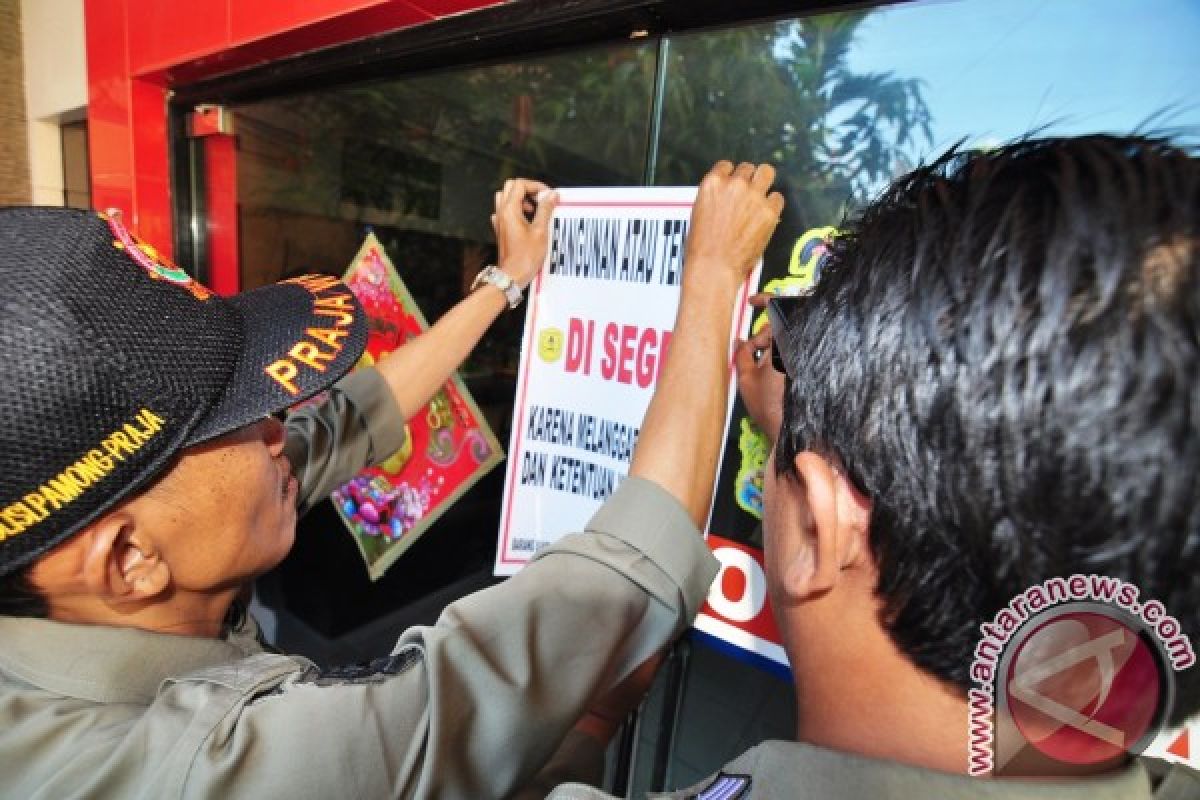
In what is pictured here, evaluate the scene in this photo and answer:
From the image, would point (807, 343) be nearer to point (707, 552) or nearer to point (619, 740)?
point (707, 552)

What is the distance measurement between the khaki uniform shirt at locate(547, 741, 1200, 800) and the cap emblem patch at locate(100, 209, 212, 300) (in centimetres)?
69

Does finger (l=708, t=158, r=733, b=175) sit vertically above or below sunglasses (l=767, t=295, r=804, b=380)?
above

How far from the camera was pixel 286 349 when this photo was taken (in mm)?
767

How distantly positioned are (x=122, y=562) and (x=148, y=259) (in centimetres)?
34

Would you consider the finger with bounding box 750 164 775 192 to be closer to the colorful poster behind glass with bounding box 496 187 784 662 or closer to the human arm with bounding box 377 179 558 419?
the colorful poster behind glass with bounding box 496 187 784 662

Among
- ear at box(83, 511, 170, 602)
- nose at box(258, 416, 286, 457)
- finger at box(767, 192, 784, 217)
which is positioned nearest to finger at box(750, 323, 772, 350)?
finger at box(767, 192, 784, 217)

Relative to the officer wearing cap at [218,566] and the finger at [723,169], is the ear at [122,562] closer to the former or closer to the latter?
the officer wearing cap at [218,566]

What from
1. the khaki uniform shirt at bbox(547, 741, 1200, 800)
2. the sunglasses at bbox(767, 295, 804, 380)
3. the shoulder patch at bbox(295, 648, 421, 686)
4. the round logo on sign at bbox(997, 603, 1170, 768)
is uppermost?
the sunglasses at bbox(767, 295, 804, 380)

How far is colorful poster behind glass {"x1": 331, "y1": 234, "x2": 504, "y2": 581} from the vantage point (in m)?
1.36

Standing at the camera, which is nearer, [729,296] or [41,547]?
[41,547]

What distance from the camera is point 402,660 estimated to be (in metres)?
0.61

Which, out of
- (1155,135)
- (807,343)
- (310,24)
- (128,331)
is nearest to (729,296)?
(807,343)

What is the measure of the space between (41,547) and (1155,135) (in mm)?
1028

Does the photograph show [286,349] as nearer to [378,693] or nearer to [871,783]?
[378,693]
